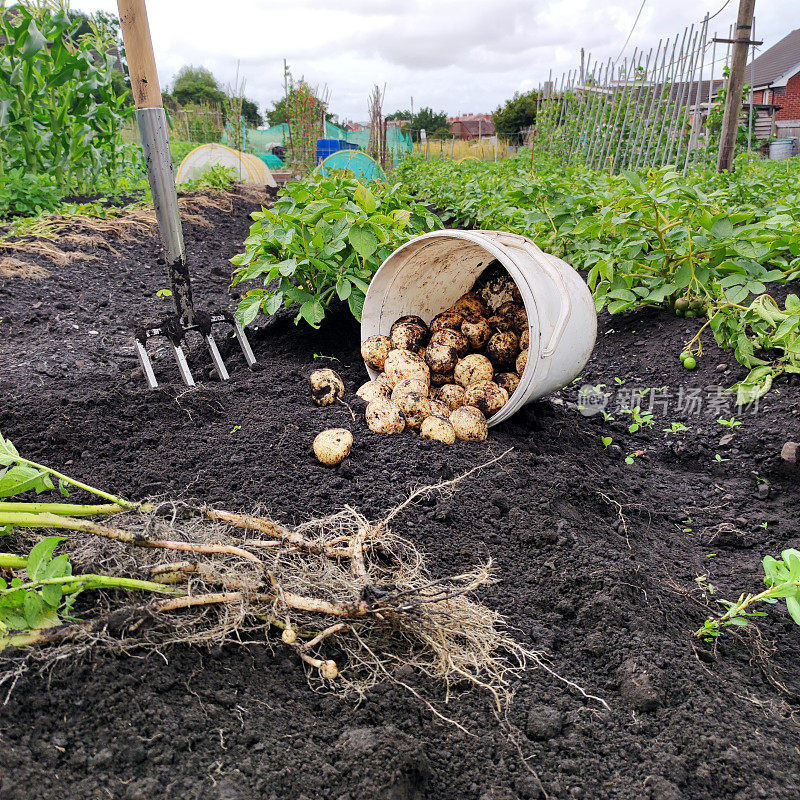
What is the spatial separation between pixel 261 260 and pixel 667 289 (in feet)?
8.23

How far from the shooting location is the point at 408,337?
9.99 feet

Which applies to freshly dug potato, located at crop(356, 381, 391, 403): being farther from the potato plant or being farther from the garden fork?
the garden fork

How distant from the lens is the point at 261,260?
350 cm

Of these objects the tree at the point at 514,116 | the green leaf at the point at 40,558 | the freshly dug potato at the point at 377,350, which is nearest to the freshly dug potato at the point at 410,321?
the freshly dug potato at the point at 377,350

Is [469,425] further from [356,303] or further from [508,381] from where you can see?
[356,303]

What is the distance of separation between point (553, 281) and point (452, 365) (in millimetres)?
634

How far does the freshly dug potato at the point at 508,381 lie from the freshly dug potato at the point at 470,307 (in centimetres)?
45

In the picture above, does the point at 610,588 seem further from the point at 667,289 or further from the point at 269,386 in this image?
the point at 667,289

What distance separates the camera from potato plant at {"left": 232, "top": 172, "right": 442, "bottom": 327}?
10.7 feet

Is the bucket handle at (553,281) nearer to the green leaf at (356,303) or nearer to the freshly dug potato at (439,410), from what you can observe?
the freshly dug potato at (439,410)

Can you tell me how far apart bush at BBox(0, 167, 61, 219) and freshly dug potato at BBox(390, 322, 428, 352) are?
232 inches

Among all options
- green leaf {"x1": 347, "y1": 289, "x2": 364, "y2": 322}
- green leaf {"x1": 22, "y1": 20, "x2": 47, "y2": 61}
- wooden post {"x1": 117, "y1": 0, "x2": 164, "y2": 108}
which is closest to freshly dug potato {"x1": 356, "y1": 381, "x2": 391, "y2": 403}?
green leaf {"x1": 347, "y1": 289, "x2": 364, "y2": 322}

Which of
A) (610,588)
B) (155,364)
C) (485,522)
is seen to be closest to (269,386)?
A: (155,364)

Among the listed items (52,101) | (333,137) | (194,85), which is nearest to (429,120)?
(194,85)
